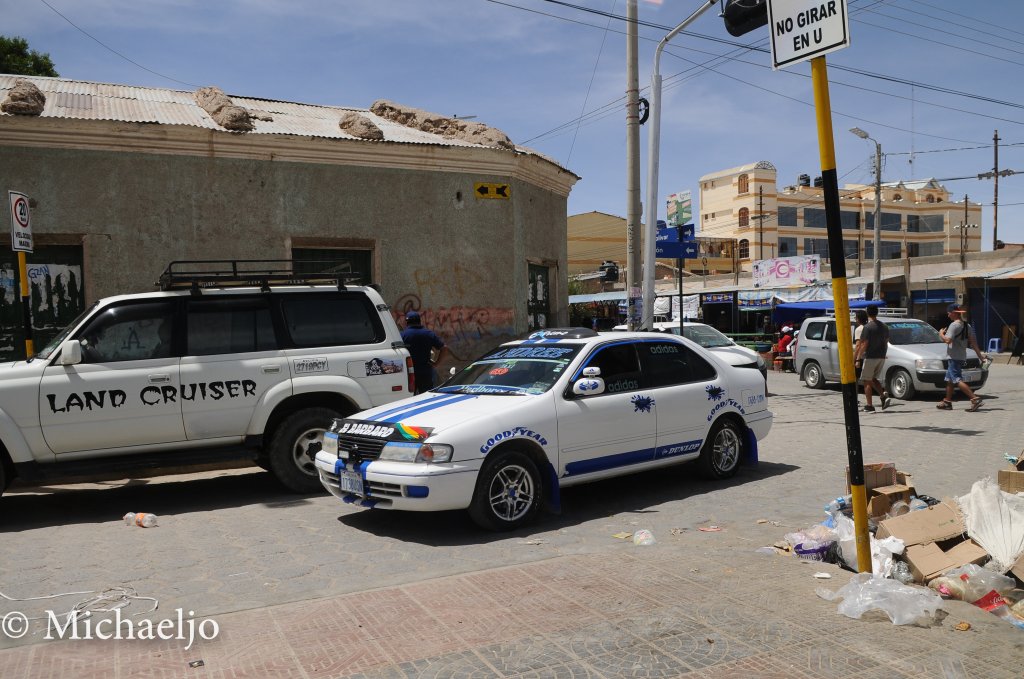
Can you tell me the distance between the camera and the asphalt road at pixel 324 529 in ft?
17.8

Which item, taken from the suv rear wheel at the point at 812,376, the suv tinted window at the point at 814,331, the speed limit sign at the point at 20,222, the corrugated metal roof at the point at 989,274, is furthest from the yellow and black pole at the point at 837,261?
the corrugated metal roof at the point at 989,274

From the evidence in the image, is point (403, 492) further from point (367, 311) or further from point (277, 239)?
point (277, 239)

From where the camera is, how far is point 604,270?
22.5 meters

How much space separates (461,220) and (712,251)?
63960mm

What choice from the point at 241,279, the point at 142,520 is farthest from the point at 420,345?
the point at 142,520

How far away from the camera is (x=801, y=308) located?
3288cm

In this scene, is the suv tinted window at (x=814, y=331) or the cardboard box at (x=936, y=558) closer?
the cardboard box at (x=936, y=558)

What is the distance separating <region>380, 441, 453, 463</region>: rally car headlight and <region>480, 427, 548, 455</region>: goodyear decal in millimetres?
300

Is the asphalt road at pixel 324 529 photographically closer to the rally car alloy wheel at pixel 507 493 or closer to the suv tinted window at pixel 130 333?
the rally car alloy wheel at pixel 507 493

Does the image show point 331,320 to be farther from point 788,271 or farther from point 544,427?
point 788,271

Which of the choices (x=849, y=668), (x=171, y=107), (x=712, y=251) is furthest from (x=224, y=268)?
(x=712, y=251)

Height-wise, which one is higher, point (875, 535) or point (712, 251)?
point (712, 251)

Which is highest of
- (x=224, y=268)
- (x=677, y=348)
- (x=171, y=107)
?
(x=171, y=107)

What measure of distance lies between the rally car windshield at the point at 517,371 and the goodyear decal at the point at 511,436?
0.49 metres
